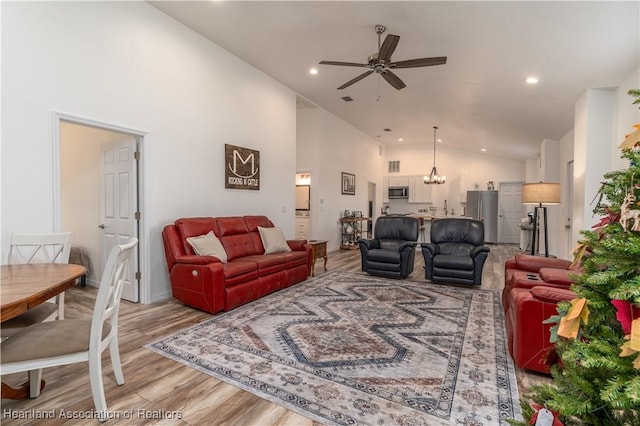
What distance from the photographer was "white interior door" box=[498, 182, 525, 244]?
9.86m

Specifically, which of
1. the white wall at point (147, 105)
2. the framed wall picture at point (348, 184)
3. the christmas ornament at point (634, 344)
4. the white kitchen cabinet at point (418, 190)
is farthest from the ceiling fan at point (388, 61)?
the white kitchen cabinet at point (418, 190)

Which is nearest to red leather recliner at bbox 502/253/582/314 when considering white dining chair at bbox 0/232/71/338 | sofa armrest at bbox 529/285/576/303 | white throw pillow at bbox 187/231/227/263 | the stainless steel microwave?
sofa armrest at bbox 529/285/576/303

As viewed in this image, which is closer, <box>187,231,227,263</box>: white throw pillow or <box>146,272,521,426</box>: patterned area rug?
<box>146,272,521,426</box>: patterned area rug

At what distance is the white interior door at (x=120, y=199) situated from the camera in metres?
3.79

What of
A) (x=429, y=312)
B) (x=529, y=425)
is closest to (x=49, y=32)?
(x=529, y=425)

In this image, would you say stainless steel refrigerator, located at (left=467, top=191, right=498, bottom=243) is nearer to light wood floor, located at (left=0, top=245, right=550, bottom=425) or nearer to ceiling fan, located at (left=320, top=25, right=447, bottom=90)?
ceiling fan, located at (left=320, top=25, right=447, bottom=90)

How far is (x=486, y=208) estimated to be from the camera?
973 centimetres

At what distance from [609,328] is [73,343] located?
2.29 metres

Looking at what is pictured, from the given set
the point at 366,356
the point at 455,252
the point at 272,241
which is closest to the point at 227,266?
the point at 272,241

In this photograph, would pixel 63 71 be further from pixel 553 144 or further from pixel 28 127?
pixel 553 144

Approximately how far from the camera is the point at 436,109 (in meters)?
6.29

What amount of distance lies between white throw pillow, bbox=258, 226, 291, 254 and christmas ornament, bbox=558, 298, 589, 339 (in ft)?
13.3

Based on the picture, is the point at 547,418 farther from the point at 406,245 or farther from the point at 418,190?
the point at 418,190

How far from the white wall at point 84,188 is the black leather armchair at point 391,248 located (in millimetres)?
3883
